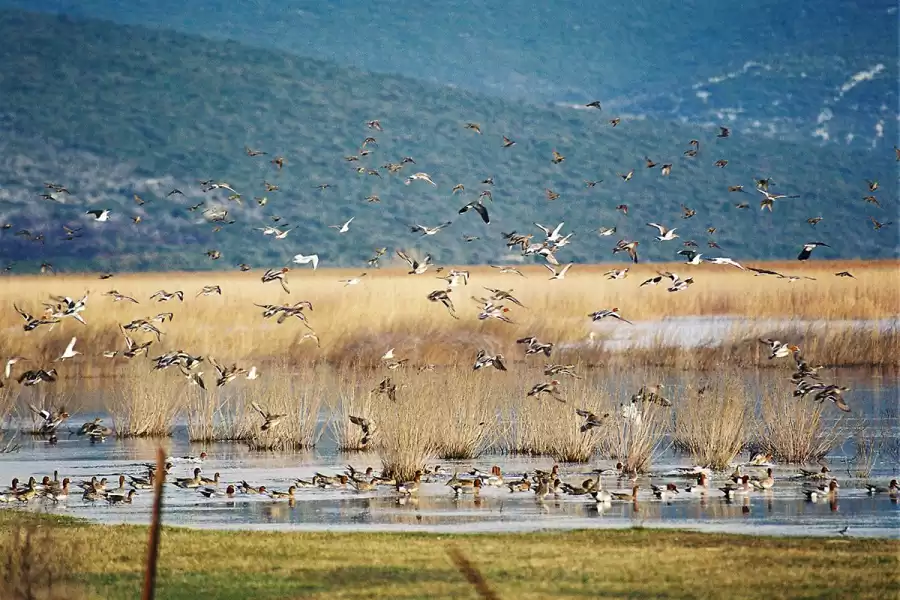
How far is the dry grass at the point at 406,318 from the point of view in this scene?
42562mm

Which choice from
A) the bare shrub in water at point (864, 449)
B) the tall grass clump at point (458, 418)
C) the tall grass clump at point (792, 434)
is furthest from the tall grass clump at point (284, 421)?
the bare shrub in water at point (864, 449)

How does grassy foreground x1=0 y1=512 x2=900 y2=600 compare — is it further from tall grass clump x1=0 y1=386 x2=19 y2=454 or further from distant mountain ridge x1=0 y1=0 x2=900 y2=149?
distant mountain ridge x1=0 y1=0 x2=900 y2=149

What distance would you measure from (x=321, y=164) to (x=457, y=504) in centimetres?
12334

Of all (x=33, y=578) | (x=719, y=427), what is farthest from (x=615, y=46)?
(x=33, y=578)

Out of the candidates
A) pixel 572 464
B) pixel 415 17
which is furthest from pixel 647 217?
pixel 572 464

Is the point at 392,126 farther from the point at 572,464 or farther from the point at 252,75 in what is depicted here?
the point at 572,464

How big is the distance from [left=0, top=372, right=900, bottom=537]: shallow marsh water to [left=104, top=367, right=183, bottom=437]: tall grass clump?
2.45 metres

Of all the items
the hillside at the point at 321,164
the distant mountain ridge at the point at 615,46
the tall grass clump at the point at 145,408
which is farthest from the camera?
the distant mountain ridge at the point at 615,46

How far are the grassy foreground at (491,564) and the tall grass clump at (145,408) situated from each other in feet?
38.1

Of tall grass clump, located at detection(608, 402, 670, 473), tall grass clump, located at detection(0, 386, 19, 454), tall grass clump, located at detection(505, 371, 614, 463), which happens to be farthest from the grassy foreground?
tall grass clump, located at detection(0, 386, 19, 454)

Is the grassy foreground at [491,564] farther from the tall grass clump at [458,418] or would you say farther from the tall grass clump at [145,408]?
the tall grass clump at [145,408]

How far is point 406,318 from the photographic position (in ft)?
155

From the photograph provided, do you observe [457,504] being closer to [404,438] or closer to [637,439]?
[404,438]

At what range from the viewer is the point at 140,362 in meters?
34.4
